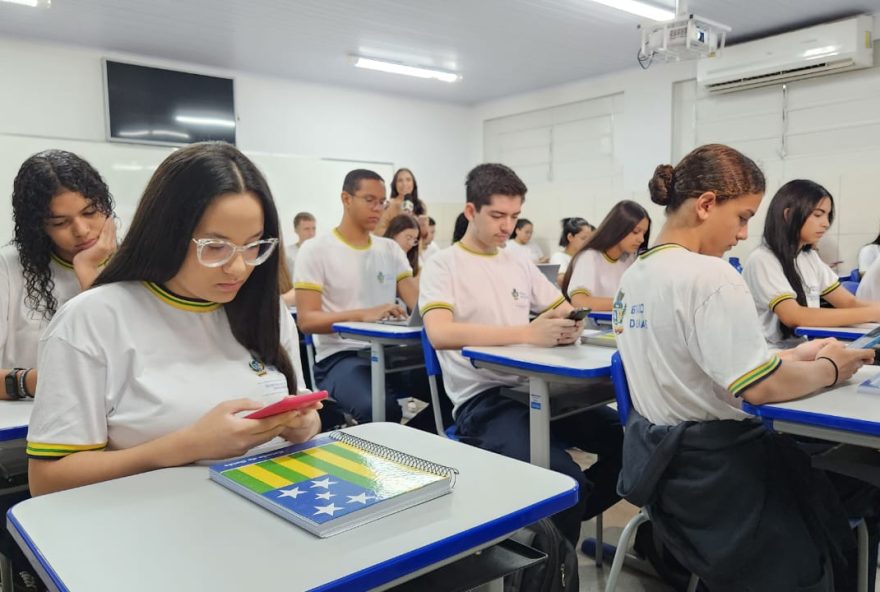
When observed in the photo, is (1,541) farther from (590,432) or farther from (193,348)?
(590,432)

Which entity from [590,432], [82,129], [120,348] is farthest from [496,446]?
[82,129]

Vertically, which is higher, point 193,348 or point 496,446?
point 193,348

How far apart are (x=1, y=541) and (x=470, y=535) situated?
4.13 ft

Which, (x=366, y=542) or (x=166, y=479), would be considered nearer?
(x=366, y=542)

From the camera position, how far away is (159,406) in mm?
1124

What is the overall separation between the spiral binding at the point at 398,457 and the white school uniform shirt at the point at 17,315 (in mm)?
1101

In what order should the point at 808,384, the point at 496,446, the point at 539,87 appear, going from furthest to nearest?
the point at 539,87, the point at 496,446, the point at 808,384

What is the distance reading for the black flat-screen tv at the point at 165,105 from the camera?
6039mm

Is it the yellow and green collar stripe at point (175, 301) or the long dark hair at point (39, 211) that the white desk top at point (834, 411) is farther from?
the long dark hair at point (39, 211)

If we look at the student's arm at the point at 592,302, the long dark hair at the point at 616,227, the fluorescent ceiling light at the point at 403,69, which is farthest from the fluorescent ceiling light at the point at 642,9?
the student's arm at the point at 592,302

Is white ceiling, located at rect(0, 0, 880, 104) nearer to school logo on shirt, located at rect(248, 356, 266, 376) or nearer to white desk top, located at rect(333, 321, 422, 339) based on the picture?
white desk top, located at rect(333, 321, 422, 339)

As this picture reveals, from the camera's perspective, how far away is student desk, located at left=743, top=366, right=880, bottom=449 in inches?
51.4

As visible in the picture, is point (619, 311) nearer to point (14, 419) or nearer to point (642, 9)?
point (14, 419)

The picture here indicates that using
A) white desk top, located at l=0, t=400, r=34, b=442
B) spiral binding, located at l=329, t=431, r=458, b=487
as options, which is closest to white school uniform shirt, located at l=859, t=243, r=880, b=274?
spiral binding, located at l=329, t=431, r=458, b=487
